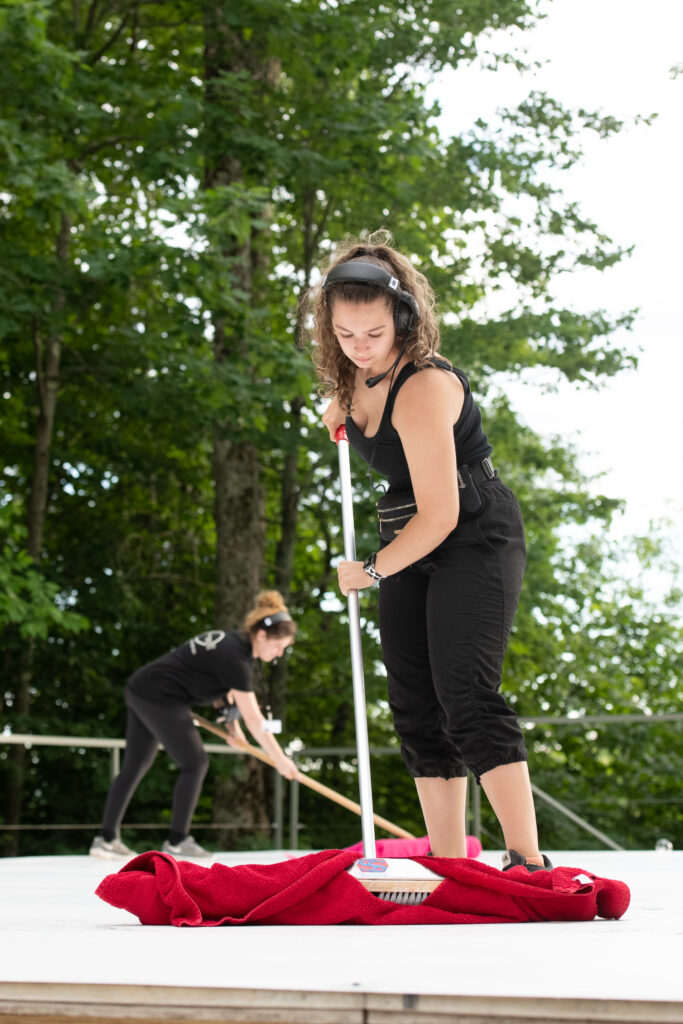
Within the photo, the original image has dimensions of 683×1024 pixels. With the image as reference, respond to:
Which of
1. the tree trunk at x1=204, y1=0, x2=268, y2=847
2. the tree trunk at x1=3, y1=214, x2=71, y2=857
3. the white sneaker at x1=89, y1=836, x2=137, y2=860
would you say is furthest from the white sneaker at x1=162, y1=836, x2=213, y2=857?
the tree trunk at x1=3, y1=214, x2=71, y2=857

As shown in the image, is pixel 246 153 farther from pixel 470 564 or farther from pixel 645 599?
pixel 645 599

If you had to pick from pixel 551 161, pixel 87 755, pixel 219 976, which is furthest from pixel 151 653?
pixel 219 976

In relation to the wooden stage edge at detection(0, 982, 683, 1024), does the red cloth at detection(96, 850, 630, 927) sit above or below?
below

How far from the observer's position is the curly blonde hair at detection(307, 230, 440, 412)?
72.1 inches

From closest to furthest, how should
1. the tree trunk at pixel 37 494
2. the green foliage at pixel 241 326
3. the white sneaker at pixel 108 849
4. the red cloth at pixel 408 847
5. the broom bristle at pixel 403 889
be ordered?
the broom bristle at pixel 403 889
the red cloth at pixel 408 847
the white sneaker at pixel 108 849
the green foliage at pixel 241 326
the tree trunk at pixel 37 494

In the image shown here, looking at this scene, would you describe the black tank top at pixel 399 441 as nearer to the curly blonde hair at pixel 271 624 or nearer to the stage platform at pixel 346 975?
the stage platform at pixel 346 975

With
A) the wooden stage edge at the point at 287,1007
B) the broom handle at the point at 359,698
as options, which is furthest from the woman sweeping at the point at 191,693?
the wooden stage edge at the point at 287,1007

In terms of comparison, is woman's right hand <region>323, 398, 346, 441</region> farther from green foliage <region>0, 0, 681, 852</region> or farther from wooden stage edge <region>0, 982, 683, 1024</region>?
green foliage <region>0, 0, 681, 852</region>

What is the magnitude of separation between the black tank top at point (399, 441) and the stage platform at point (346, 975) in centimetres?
80

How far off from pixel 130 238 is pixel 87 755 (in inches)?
154

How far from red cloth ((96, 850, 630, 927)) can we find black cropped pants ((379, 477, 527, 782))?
9.6 inches

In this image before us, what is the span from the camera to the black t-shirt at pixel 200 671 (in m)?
4.16

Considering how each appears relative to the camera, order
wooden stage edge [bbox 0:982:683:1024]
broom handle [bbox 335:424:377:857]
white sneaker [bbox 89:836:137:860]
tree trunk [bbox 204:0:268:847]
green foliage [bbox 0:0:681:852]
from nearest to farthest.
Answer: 1. wooden stage edge [bbox 0:982:683:1024]
2. broom handle [bbox 335:424:377:857]
3. white sneaker [bbox 89:836:137:860]
4. green foliage [bbox 0:0:681:852]
5. tree trunk [bbox 204:0:268:847]

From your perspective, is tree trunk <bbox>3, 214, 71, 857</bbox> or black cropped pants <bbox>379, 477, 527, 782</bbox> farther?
tree trunk <bbox>3, 214, 71, 857</bbox>
